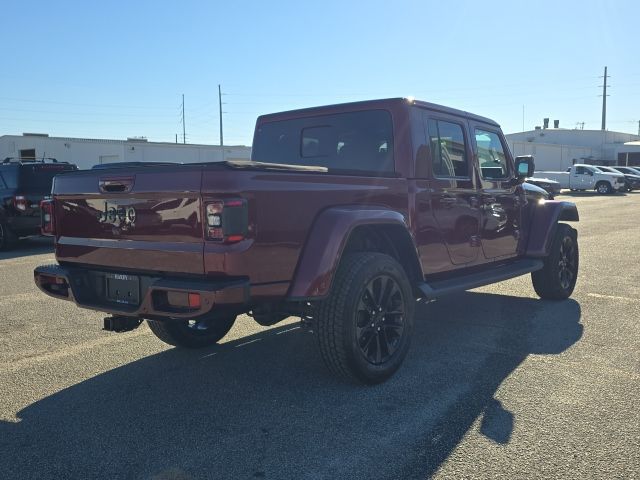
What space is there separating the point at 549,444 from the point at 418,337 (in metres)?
2.15

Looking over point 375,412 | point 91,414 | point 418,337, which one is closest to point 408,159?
point 418,337

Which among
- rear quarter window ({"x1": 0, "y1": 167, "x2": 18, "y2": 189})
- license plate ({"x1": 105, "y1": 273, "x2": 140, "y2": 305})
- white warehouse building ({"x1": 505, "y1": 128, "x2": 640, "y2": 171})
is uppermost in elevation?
white warehouse building ({"x1": 505, "y1": 128, "x2": 640, "y2": 171})

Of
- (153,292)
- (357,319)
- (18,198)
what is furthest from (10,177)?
(357,319)

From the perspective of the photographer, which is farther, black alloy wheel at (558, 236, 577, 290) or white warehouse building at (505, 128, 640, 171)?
white warehouse building at (505, 128, 640, 171)

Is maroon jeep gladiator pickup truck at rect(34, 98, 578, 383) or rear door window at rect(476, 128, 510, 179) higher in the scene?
rear door window at rect(476, 128, 510, 179)

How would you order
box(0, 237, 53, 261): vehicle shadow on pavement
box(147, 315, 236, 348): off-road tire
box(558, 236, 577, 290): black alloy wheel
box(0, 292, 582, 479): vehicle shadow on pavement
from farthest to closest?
1. box(0, 237, 53, 261): vehicle shadow on pavement
2. box(558, 236, 577, 290): black alloy wheel
3. box(147, 315, 236, 348): off-road tire
4. box(0, 292, 582, 479): vehicle shadow on pavement

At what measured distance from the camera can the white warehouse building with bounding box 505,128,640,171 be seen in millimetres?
55312

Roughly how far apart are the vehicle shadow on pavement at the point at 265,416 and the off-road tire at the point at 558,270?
1.51 m

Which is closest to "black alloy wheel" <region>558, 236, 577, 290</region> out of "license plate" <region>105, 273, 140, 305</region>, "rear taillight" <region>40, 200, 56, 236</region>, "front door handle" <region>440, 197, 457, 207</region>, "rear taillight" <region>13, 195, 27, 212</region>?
"front door handle" <region>440, 197, 457, 207</region>

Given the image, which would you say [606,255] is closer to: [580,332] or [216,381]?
[580,332]

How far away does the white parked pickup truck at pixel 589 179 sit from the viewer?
3378cm

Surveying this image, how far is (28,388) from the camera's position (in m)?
3.92

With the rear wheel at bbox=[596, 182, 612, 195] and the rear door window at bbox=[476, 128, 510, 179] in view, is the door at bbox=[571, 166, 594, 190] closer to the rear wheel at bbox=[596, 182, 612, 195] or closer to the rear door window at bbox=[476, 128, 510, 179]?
the rear wheel at bbox=[596, 182, 612, 195]

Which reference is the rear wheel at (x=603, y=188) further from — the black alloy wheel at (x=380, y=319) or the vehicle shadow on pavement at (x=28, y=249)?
the black alloy wheel at (x=380, y=319)
